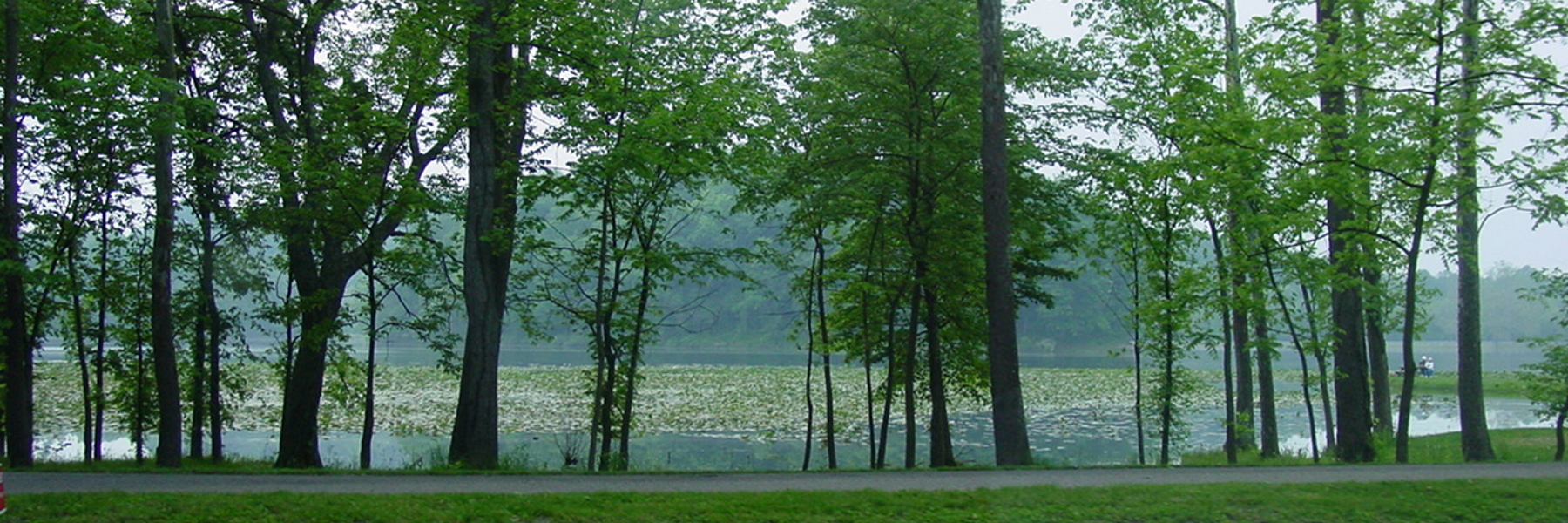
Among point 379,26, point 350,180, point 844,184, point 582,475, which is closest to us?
point 582,475

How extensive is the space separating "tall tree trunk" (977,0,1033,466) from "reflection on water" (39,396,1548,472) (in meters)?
4.82

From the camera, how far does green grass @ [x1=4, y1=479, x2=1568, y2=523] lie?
26.3ft

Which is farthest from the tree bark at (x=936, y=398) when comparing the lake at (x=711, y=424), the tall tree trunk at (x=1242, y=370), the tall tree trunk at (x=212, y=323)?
the tall tree trunk at (x=212, y=323)

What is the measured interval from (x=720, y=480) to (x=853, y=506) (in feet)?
7.09

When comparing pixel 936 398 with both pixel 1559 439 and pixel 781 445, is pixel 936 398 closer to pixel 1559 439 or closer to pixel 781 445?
pixel 781 445

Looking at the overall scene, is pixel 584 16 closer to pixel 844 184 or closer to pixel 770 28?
pixel 770 28

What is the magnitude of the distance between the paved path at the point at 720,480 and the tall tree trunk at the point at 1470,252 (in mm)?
3523

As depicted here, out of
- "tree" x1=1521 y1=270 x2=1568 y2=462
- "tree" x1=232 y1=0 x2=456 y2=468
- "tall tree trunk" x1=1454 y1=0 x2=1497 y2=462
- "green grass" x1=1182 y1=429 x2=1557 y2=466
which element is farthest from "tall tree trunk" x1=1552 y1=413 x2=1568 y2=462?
"tree" x1=232 y1=0 x2=456 y2=468

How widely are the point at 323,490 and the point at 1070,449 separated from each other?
19.0 metres

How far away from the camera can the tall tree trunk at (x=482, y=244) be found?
569 inches

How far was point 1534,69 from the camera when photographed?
40.8ft

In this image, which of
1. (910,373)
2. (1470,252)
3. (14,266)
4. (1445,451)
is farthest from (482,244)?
(1445,451)

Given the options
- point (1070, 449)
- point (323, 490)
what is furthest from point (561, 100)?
point (1070, 449)

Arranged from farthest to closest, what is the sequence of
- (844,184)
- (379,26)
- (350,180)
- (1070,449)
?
(1070,449)
(379,26)
(844,184)
(350,180)
